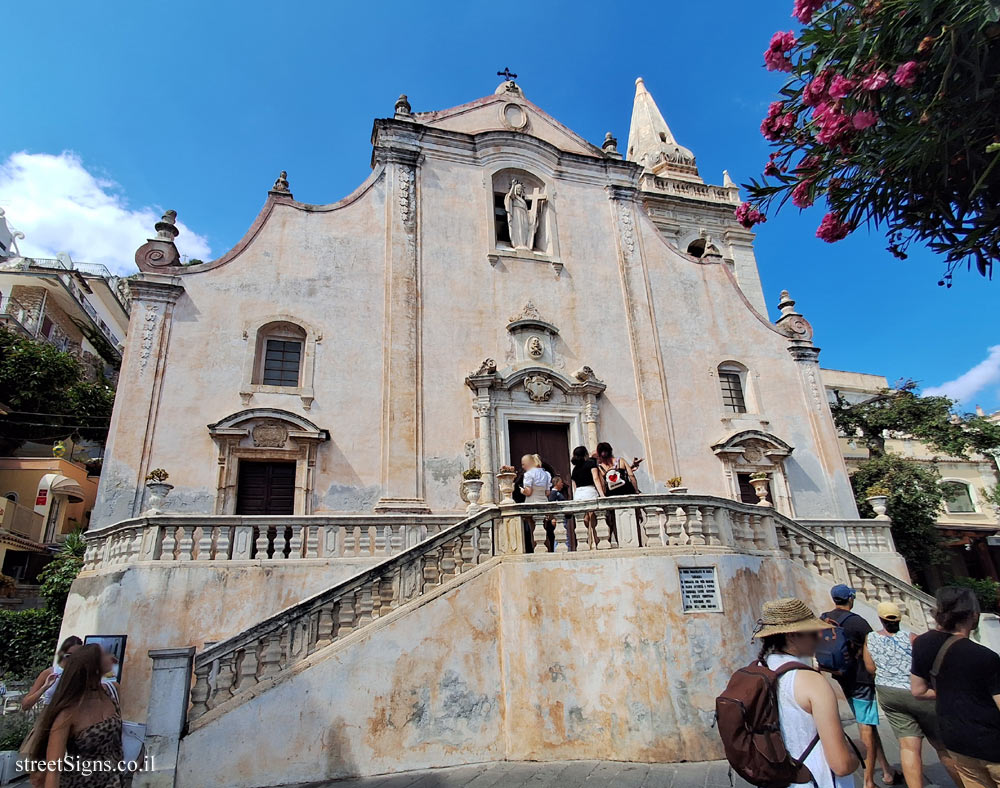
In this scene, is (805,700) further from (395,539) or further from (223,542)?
(223,542)

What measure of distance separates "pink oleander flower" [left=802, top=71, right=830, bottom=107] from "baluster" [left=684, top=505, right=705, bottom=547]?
4.85m

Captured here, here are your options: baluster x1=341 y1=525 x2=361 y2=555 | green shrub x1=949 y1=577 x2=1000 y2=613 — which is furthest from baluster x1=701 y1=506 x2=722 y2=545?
green shrub x1=949 y1=577 x2=1000 y2=613

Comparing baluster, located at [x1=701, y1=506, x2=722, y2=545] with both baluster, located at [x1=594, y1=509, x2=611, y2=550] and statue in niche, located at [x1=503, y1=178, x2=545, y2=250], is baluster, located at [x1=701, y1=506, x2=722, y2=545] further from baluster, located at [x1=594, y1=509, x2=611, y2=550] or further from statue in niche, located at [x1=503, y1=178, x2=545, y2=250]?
statue in niche, located at [x1=503, y1=178, x2=545, y2=250]

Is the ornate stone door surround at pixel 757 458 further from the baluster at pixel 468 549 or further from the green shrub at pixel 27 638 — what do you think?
the green shrub at pixel 27 638

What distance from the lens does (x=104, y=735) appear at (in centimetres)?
389

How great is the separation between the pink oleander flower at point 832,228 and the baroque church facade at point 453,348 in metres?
7.55

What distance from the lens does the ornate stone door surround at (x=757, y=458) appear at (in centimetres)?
1476

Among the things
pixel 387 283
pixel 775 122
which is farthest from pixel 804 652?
pixel 387 283

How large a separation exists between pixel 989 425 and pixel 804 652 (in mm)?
26476

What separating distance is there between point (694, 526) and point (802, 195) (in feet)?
Result: 13.7

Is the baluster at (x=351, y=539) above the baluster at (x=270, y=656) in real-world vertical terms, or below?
above

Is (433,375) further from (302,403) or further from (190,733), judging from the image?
(190,733)

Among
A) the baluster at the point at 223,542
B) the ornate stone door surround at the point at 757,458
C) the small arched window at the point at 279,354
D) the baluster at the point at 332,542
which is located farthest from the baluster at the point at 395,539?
the ornate stone door surround at the point at 757,458

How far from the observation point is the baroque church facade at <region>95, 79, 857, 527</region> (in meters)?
12.1
